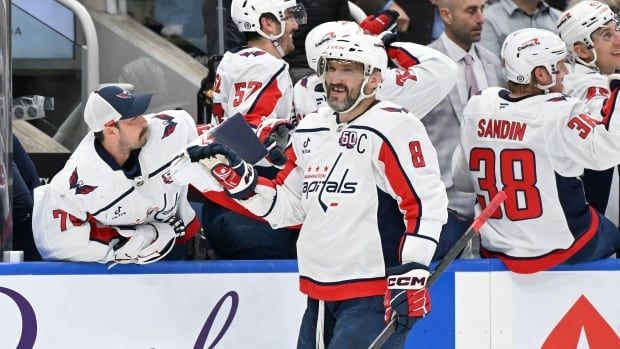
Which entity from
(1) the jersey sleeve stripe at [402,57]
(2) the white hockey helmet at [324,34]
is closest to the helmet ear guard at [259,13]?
(2) the white hockey helmet at [324,34]

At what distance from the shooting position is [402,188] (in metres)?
4.17

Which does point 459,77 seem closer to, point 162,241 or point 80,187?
point 162,241

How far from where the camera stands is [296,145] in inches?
175

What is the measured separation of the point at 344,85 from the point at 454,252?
26.5 inches

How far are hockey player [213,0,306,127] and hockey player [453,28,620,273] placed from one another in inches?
28.7

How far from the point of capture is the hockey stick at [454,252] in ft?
13.7

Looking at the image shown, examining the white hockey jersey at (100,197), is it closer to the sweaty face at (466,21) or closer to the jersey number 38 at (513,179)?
the jersey number 38 at (513,179)

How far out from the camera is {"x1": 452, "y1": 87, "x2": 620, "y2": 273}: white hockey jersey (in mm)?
4859

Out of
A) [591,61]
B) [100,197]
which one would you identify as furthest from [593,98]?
[100,197]

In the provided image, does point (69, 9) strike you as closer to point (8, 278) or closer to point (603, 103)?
point (8, 278)

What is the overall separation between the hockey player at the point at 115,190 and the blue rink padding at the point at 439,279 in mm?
39

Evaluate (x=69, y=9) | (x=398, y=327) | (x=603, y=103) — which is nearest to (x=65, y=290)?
(x=398, y=327)

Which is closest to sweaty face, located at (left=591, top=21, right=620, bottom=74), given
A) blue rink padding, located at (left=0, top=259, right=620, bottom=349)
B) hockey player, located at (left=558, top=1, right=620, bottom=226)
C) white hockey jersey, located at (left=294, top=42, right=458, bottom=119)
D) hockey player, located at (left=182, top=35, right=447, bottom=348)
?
hockey player, located at (left=558, top=1, right=620, bottom=226)

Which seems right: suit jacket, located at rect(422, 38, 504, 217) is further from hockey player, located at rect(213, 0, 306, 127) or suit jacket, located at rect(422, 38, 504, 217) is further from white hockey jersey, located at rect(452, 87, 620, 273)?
hockey player, located at rect(213, 0, 306, 127)
